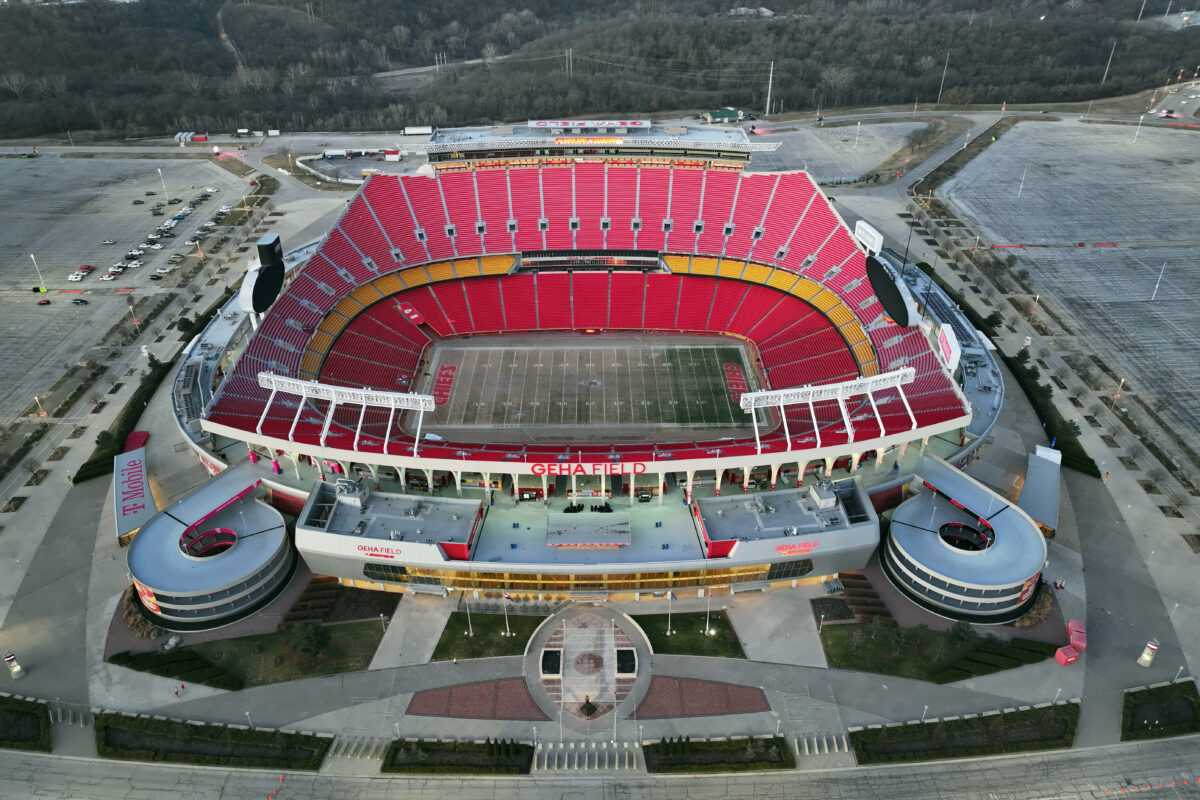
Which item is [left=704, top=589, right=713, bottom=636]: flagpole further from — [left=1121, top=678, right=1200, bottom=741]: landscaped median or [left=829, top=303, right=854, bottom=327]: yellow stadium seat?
[left=829, top=303, right=854, bottom=327]: yellow stadium seat

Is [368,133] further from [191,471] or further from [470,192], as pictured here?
[191,471]

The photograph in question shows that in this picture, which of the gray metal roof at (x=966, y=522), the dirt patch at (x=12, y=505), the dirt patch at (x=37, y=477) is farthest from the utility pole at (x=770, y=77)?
the dirt patch at (x=12, y=505)

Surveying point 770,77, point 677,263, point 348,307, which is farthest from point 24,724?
point 770,77

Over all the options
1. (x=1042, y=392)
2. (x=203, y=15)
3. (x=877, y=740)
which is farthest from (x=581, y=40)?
(x=877, y=740)

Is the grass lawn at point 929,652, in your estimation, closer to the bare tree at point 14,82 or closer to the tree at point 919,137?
the tree at point 919,137

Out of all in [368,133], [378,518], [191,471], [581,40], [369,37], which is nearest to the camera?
[378,518]

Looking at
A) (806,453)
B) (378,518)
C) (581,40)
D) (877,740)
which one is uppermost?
(581,40)
